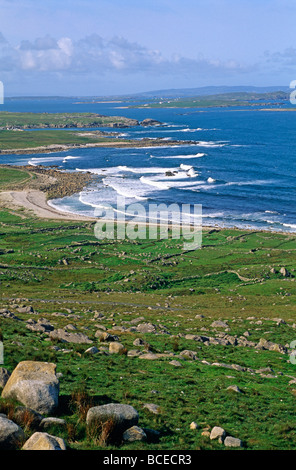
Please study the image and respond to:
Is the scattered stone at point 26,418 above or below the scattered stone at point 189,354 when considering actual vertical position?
above

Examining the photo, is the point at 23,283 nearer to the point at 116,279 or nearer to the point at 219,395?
the point at 116,279

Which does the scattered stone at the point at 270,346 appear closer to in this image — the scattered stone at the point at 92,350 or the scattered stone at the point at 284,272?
the scattered stone at the point at 92,350

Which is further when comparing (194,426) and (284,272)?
(284,272)

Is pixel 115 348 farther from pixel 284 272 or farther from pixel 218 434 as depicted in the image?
pixel 284 272

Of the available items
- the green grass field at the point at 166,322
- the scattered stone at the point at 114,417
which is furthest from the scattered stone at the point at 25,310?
the scattered stone at the point at 114,417

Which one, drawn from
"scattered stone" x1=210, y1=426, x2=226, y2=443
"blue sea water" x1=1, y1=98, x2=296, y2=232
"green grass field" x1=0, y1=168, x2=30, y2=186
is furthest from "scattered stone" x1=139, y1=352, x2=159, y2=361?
"green grass field" x1=0, y1=168, x2=30, y2=186

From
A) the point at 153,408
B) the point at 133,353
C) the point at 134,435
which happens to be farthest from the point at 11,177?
the point at 134,435

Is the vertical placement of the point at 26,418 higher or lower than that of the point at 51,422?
higher
